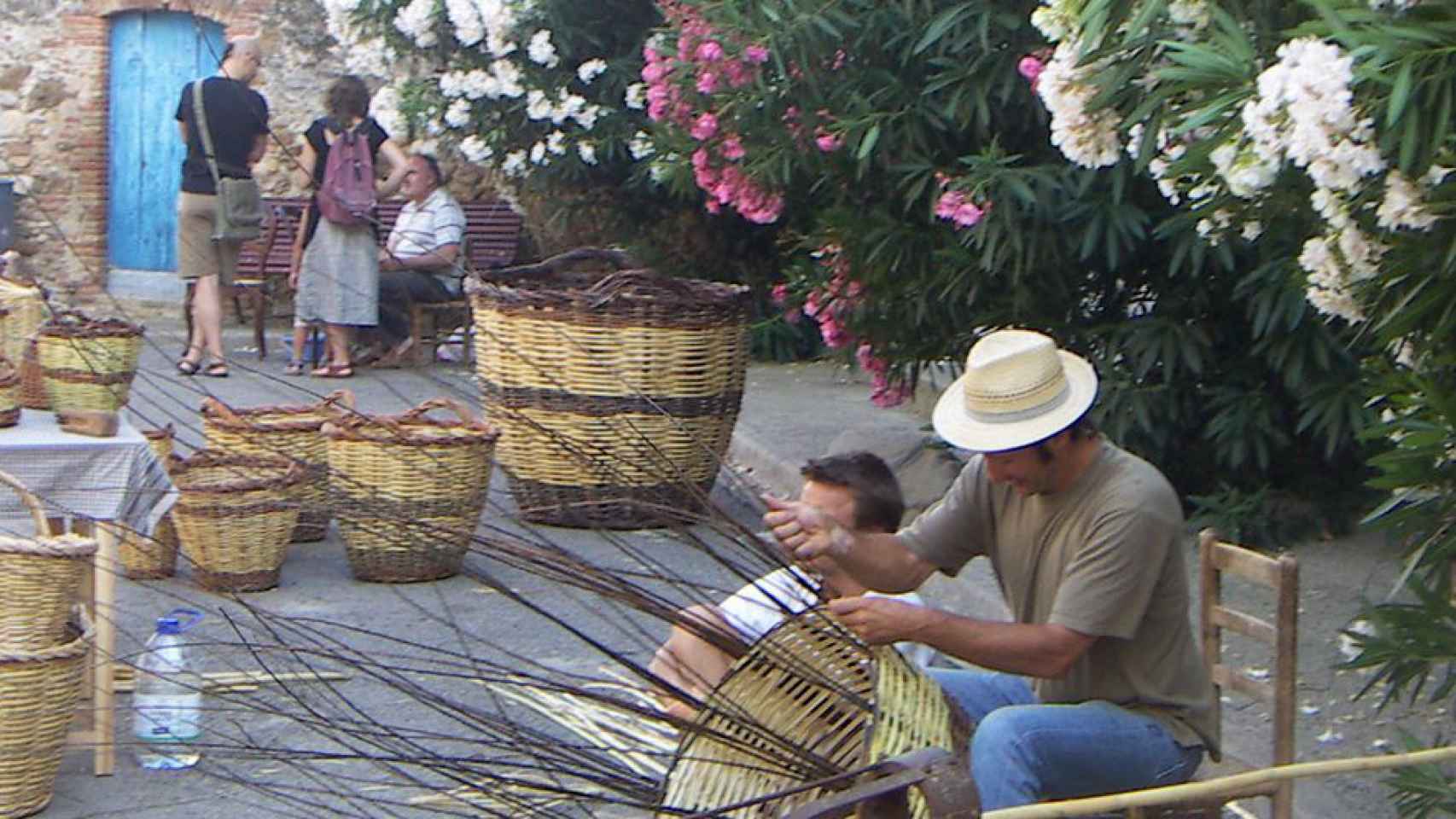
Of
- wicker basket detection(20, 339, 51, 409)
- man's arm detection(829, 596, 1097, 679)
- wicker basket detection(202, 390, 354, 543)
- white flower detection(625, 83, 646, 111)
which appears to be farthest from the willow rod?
white flower detection(625, 83, 646, 111)

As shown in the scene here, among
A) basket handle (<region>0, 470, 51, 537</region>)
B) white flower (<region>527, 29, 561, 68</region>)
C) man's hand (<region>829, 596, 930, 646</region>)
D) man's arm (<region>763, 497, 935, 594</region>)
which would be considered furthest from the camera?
white flower (<region>527, 29, 561, 68</region>)

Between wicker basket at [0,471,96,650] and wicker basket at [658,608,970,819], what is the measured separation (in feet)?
8.10

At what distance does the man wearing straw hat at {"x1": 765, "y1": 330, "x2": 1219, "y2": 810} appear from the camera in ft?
11.5

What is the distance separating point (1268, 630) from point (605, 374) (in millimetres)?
3879

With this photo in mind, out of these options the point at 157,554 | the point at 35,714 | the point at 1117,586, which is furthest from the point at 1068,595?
the point at 157,554

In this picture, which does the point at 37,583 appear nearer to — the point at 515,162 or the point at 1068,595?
the point at 1068,595

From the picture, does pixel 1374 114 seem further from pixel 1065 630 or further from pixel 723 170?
pixel 723 170

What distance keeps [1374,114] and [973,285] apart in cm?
425

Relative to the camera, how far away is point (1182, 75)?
3.85 m

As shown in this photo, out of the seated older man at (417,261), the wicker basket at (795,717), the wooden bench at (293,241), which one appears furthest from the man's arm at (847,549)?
the wooden bench at (293,241)

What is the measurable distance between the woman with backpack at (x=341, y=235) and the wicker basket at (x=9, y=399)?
546 cm

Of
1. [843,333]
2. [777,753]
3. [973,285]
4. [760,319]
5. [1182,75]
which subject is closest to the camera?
[777,753]

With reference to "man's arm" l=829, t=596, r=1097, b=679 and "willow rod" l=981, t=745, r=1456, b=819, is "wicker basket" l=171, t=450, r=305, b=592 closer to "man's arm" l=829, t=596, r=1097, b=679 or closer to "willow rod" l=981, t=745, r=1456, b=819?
"man's arm" l=829, t=596, r=1097, b=679

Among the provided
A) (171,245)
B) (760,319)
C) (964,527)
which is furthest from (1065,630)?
(171,245)
